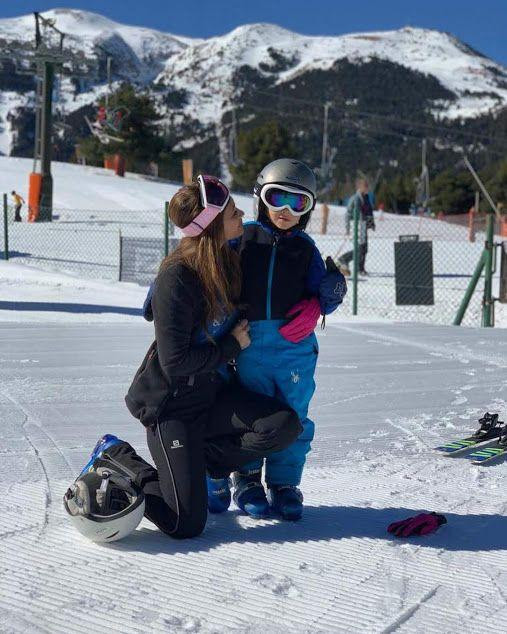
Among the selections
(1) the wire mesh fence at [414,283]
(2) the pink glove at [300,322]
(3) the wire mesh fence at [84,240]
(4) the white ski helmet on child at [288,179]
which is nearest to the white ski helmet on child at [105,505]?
(2) the pink glove at [300,322]

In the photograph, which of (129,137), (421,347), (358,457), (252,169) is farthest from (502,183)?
(358,457)

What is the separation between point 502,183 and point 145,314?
58.2 m

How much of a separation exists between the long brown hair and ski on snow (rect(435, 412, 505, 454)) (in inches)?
71.8

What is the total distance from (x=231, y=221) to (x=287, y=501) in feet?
3.53

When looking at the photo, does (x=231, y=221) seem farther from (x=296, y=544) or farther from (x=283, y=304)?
(x=296, y=544)

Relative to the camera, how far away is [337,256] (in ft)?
54.1

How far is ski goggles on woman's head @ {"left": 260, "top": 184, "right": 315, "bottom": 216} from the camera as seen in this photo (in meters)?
3.22

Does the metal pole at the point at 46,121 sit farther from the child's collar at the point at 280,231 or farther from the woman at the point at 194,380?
the woman at the point at 194,380

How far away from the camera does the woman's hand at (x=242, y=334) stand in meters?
3.03

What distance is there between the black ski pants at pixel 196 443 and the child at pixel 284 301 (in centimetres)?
12

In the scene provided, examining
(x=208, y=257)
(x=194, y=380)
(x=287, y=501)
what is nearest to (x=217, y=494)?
(x=287, y=501)

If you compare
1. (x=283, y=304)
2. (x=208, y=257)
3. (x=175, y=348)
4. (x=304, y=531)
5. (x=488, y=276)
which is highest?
(x=208, y=257)

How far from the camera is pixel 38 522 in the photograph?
10.4ft

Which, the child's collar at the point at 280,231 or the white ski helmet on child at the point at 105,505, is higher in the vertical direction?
the child's collar at the point at 280,231
